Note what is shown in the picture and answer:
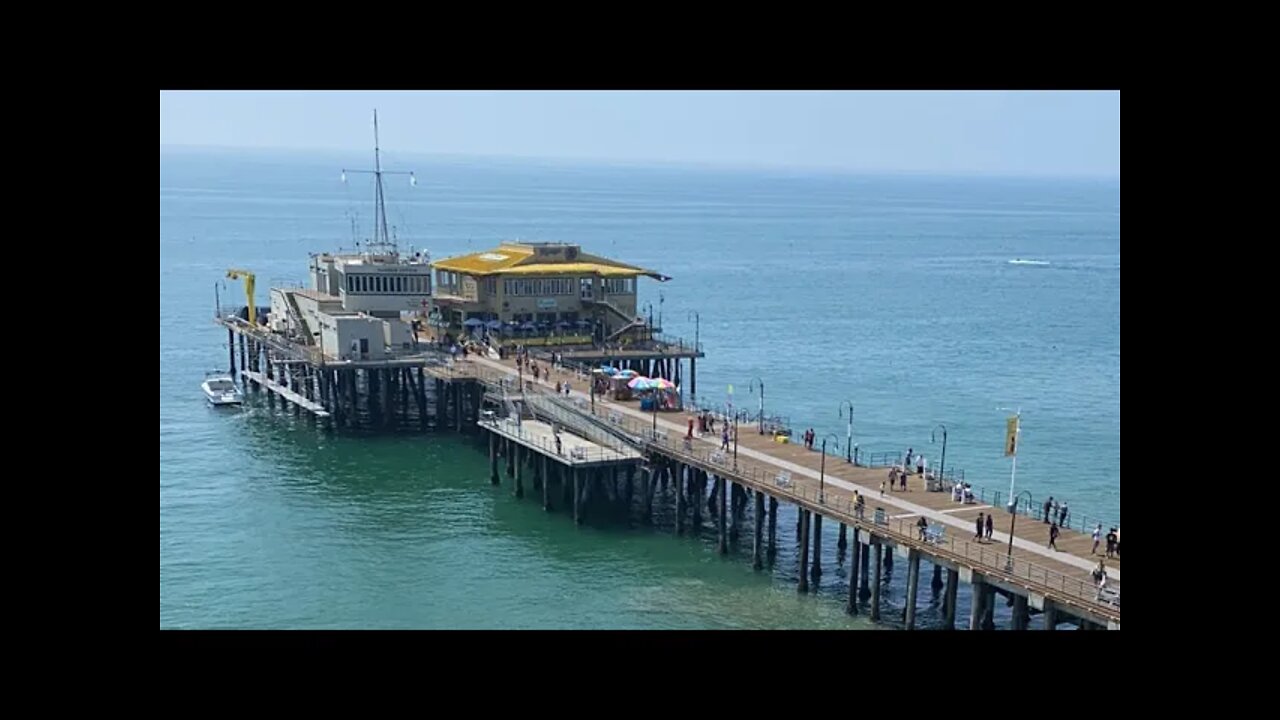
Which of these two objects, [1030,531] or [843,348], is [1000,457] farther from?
[843,348]

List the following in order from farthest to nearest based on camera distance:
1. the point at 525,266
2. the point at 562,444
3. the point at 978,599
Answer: the point at 525,266 → the point at 562,444 → the point at 978,599

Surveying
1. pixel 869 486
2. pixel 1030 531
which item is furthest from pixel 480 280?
pixel 1030 531

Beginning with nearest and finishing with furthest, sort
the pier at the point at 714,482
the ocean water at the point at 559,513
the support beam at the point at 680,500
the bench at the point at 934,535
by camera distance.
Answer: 1. the pier at the point at 714,482
2. the bench at the point at 934,535
3. the ocean water at the point at 559,513
4. the support beam at the point at 680,500

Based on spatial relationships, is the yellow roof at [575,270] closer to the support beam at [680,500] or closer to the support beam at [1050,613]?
the support beam at [680,500]

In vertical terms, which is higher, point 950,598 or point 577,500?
point 577,500

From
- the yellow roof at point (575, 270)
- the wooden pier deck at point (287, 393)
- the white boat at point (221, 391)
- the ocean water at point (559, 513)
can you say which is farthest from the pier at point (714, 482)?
the yellow roof at point (575, 270)

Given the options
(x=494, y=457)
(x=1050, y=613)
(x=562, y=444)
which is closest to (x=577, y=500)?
(x=562, y=444)

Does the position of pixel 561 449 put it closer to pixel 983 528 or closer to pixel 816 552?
pixel 816 552
